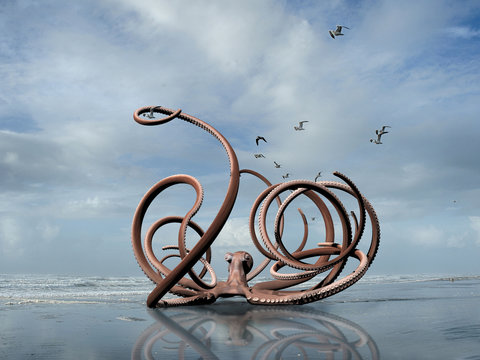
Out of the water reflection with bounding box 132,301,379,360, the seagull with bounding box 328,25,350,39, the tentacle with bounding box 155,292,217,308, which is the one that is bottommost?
the water reflection with bounding box 132,301,379,360

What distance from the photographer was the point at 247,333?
394 inches

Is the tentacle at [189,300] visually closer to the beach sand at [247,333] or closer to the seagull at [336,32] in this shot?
the beach sand at [247,333]

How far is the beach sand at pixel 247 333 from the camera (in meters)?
7.99

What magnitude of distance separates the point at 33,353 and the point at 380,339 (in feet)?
21.3

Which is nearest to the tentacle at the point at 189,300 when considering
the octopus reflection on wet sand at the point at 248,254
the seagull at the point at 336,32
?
the octopus reflection on wet sand at the point at 248,254

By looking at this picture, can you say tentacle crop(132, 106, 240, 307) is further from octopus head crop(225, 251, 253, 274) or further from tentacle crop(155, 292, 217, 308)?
octopus head crop(225, 251, 253, 274)

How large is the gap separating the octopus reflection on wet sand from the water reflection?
5.23 ft

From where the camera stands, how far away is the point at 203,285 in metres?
16.1

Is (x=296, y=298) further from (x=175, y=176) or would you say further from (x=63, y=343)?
(x=63, y=343)

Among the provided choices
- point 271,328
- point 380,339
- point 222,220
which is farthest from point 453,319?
point 222,220

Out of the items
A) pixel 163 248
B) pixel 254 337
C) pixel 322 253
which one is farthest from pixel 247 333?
pixel 163 248

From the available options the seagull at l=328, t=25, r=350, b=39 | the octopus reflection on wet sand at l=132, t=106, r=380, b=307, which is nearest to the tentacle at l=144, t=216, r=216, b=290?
the octopus reflection on wet sand at l=132, t=106, r=380, b=307

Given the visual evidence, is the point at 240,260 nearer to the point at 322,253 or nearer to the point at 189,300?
the point at 189,300

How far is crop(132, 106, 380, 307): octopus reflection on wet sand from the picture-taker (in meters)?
14.6
